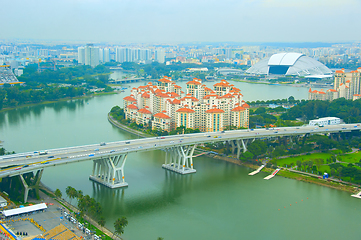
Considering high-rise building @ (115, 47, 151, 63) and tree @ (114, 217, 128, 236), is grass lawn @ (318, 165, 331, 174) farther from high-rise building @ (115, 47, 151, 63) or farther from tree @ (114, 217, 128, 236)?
high-rise building @ (115, 47, 151, 63)

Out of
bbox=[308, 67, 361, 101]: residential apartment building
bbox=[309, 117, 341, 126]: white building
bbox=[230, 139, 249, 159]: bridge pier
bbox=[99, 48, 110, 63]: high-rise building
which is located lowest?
bbox=[230, 139, 249, 159]: bridge pier

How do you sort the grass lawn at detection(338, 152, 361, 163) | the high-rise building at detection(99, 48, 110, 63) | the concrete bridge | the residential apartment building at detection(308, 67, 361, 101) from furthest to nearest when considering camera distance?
the high-rise building at detection(99, 48, 110, 63), the residential apartment building at detection(308, 67, 361, 101), the grass lawn at detection(338, 152, 361, 163), the concrete bridge

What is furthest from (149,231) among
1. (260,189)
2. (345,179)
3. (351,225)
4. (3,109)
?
(3,109)

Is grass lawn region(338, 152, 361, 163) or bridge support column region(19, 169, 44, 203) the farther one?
grass lawn region(338, 152, 361, 163)

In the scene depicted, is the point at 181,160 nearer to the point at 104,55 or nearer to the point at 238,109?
the point at 238,109

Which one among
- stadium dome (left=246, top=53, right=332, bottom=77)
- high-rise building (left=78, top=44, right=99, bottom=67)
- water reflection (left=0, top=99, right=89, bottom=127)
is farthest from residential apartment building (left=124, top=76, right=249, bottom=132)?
high-rise building (left=78, top=44, right=99, bottom=67)

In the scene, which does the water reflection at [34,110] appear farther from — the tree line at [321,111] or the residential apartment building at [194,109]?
the tree line at [321,111]

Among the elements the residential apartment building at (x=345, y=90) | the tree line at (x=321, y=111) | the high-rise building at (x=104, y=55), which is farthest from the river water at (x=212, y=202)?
the high-rise building at (x=104, y=55)

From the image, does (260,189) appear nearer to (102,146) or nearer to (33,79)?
(102,146)
